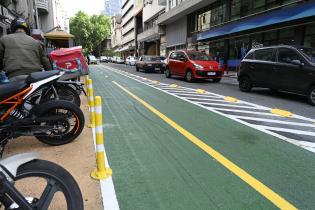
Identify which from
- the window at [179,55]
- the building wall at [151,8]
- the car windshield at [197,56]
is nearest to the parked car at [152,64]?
the window at [179,55]

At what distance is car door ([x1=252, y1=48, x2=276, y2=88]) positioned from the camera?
1015 cm

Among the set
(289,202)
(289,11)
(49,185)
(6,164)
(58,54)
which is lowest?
(289,202)

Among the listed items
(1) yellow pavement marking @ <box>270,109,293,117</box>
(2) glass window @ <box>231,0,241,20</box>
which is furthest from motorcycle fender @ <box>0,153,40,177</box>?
(2) glass window @ <box>231,0,241,20</box>

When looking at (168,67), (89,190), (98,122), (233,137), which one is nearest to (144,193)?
(89,190)

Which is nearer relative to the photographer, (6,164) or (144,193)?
(6,164)

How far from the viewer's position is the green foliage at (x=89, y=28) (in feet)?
314

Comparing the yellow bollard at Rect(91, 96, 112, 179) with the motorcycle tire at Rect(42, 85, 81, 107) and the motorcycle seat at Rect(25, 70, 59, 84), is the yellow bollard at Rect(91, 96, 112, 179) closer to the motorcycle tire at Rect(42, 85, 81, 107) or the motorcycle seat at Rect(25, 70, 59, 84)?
the motorcycle seat at Rect(25, 70, 59, 84)

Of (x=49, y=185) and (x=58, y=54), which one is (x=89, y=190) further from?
(x=58, y=54)

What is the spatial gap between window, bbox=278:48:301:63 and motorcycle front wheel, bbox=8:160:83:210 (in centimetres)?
877

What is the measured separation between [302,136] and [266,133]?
0.64m

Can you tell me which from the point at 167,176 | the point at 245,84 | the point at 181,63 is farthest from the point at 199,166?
the point at 181,63

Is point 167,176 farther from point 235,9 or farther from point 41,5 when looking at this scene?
point 41,5

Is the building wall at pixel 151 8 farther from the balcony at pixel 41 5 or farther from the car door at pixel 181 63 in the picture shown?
the car door at pixel 181 63

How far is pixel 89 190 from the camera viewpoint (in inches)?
131
